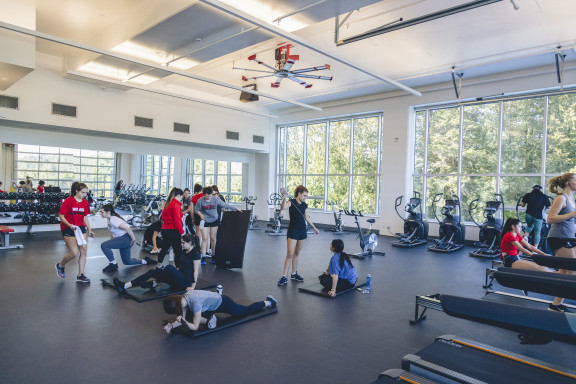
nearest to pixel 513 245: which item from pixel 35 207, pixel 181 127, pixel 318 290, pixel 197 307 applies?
pixel 318 290

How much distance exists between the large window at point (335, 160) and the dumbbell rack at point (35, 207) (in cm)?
760

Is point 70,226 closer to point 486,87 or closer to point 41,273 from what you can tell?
point 41,273

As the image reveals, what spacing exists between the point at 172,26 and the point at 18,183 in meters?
8.36

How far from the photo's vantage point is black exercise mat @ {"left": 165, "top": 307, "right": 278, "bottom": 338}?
3.41 meters

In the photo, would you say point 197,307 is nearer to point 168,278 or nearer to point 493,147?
point 168,278

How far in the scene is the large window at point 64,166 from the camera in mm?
10562

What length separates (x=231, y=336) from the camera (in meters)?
→ 3.45

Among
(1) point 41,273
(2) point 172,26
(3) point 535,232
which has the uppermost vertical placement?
(2) point 172,26

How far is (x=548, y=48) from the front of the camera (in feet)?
23.6

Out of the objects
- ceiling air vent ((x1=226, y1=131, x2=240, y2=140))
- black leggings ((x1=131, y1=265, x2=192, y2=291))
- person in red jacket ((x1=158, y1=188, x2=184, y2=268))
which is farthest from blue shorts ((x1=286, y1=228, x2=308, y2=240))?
ceiling air vent ((x1=226, y1=131, x2=240, y2=140))

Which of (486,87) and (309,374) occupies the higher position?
(486,87)

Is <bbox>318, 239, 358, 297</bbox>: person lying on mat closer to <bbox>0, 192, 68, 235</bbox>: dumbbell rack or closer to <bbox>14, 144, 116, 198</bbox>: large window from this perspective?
<bbox>0, 192, 68, 235</bbox>: dumbbell rack

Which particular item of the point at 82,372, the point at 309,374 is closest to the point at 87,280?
the point at 82,372

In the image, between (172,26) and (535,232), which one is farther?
(535,232)
